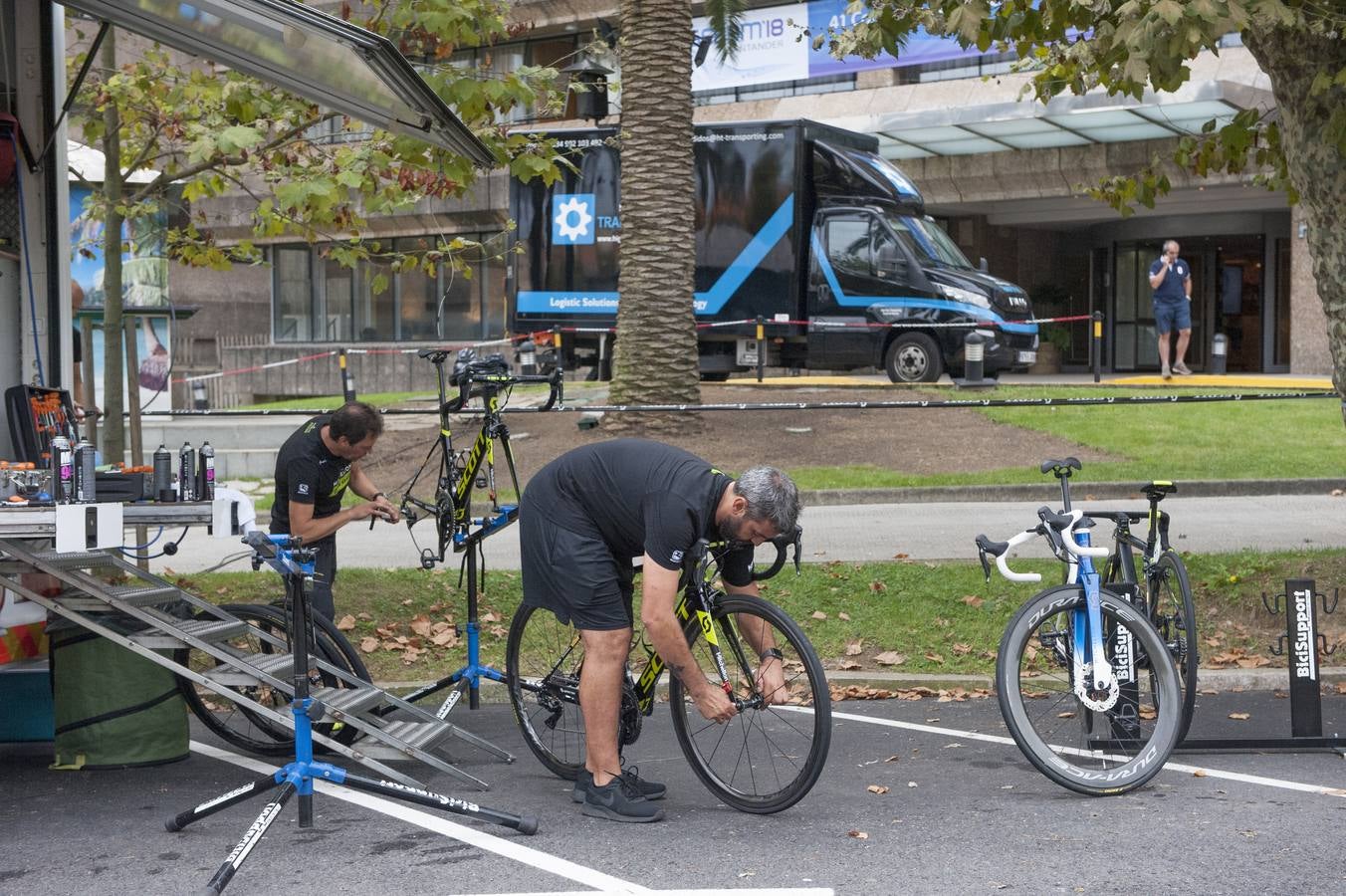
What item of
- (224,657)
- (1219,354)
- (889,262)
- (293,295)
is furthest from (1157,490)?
(293,295)

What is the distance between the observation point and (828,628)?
9.11 meters

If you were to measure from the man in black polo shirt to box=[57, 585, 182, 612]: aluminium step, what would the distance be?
73 cm

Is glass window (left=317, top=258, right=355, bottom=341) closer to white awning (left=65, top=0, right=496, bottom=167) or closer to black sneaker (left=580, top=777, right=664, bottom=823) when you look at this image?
white awning (left=65, top=0, right=496, bottom=167)

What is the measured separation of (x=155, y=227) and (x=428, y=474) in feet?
11.6

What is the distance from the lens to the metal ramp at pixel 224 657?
6031 millimetres

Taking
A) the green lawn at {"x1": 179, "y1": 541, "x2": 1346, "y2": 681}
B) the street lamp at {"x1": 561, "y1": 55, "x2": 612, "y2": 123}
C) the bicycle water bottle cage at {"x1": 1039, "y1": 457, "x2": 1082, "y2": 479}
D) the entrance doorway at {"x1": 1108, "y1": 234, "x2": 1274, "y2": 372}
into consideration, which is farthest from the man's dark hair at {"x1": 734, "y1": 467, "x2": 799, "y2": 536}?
the entrance doorway at {"x1": 1108, "y1": 234, "x2": 1274, "y2": 372}

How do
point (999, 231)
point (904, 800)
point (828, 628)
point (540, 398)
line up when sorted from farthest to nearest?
point (999, 231), point (540, 398), point (828, 628), point (904, 800)

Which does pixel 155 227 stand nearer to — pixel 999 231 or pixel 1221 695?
pixel 1221 695

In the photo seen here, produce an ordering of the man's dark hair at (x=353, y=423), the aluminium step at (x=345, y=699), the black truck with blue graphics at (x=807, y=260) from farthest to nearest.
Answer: the black truck with blue graphics at (x=807, y=260) < the man's dark hair at (x=353, y=423) < the aluminium step at (x=345, y=699)

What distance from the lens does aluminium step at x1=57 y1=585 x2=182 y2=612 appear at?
6.35 m

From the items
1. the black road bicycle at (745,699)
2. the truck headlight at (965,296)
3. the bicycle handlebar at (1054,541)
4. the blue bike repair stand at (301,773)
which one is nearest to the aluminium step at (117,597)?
the blue bike repair stand at (301,773)

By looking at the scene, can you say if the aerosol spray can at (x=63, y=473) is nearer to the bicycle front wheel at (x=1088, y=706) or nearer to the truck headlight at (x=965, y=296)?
the bicycle front wheel at (x=1088, y=706)

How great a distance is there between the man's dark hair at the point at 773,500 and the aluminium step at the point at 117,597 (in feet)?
8.52

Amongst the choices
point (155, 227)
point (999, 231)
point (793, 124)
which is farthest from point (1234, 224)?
point (155, 227)
